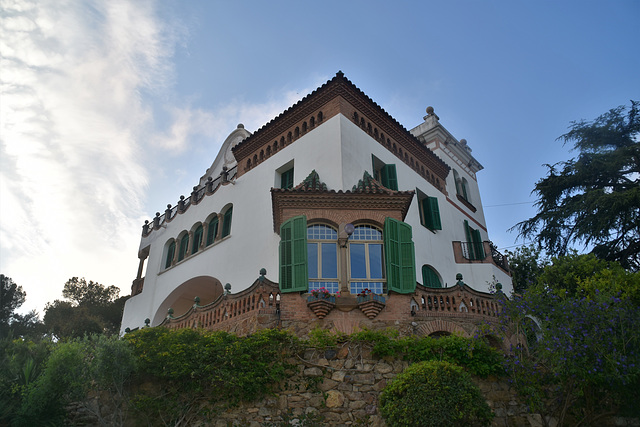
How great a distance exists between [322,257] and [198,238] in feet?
32.4

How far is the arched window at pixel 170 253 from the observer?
2301 centimetres

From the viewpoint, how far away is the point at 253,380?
1012cm

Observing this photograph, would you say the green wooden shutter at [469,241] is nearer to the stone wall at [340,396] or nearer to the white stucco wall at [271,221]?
the white stucco wall at [271,221]

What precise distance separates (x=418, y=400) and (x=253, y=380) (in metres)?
3.41

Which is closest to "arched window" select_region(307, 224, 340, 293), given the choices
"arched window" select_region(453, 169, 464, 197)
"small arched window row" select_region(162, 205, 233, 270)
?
"small arched window row" select_region(162, 205, 233, 270)

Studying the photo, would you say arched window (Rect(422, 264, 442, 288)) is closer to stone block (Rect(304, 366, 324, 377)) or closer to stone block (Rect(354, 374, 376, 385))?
stone block (Rect(354, 374, 376, 385))

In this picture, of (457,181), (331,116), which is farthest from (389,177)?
(457,181)

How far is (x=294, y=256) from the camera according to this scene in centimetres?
1320

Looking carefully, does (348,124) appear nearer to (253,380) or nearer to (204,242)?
(204,242)

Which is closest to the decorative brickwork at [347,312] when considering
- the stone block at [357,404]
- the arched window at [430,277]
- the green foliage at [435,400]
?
the stone block at [357,404]

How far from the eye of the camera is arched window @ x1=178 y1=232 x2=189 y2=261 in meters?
22.2

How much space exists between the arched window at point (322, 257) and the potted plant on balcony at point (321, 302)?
0.41 metres

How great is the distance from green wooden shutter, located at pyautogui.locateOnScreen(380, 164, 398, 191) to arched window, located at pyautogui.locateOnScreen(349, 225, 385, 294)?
14.4ft

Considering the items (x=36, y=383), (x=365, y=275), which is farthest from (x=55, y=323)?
(x=365, y=275)
